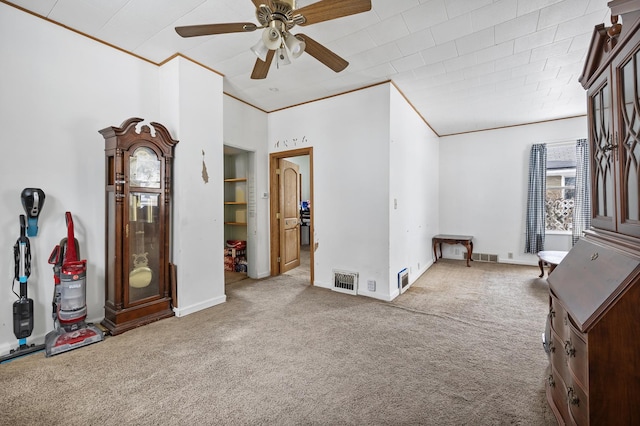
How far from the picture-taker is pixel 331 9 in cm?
168

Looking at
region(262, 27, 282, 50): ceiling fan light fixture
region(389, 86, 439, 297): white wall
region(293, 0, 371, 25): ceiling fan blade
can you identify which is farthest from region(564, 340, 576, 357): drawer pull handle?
region(262, 27, 282, 50): ceiling fan light fixture

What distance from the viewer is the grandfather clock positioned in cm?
264

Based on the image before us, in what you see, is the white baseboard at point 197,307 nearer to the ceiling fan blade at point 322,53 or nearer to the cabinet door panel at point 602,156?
the ceiling fan blade at point 322,53

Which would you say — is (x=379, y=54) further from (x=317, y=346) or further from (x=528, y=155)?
(x=528, y=155)

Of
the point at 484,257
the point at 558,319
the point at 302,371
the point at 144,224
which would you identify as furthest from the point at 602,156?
the point at 484,257

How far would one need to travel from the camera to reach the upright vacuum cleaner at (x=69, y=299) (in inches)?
91.6

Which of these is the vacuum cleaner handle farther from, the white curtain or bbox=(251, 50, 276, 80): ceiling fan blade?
the white curtain

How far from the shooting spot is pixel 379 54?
295cm

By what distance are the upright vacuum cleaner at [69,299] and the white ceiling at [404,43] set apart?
5.97 feet

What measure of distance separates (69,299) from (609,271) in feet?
11.7

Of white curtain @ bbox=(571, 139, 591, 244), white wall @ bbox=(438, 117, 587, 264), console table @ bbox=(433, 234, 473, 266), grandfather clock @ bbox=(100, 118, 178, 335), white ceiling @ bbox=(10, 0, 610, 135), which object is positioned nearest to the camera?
white ceiling @ bbox=(10, 0, 610, 135)

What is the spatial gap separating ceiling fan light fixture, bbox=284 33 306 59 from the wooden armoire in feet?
5.14

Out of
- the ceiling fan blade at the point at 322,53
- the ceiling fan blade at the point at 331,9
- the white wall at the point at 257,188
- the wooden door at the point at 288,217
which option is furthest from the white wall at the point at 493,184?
the ceiling fan blade at the point at 331,9

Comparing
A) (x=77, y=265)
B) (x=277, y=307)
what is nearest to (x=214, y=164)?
(x=77, y=265)
